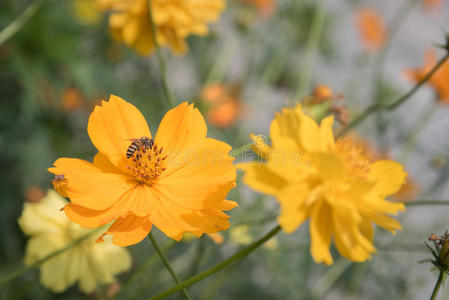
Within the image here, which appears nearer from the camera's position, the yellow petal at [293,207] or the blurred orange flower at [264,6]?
the yellow petal at [293,207]

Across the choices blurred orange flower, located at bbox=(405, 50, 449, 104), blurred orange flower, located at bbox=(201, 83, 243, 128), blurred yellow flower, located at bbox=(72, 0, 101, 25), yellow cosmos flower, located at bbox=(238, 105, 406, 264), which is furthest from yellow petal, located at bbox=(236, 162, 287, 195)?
blurred yellow flower, located at bbox=(72, 0, 101, 25)

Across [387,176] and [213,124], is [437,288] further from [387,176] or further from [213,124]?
[213,124]

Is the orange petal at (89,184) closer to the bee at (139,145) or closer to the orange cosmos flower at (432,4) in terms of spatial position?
the bee at (139,145)

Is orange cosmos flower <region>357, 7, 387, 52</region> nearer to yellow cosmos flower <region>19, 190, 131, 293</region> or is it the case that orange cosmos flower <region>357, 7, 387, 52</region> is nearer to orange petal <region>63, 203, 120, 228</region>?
yellow cosmos flower <region>19, 190, 131, 293</region>

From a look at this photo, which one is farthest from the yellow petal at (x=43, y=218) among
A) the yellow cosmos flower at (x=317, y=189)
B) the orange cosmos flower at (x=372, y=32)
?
the orange cosmos flower at (x=372, y=32)

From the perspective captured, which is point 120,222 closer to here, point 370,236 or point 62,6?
point 370,236

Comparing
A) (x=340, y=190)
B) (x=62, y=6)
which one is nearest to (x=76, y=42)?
(x=62, y=6)

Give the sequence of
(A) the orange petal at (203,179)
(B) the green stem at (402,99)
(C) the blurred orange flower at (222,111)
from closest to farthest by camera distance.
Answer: (A) the orange petal at (203,179) < (B) the green stem at (402,99) < (C) the blurred orange flower at (222,111)
